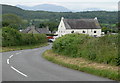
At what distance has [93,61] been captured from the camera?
56.5 feet

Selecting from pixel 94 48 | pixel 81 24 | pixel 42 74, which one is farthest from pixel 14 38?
pixel 81 24

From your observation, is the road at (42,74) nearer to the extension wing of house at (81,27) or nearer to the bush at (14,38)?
the bush at (14,38)

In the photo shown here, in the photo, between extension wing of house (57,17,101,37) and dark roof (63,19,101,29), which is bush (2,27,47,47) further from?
dark roof (63,19,101,29)

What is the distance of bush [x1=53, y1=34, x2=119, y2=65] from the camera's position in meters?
15.9

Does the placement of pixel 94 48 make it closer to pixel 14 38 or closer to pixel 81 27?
pixel 14 38

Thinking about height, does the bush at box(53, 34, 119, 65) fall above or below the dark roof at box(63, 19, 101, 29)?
above

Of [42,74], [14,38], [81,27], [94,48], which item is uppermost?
[94,48]

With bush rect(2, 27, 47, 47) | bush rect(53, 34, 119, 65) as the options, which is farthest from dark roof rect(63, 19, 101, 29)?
bush rect(53, 34, 119, 65)

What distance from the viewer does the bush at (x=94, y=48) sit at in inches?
624

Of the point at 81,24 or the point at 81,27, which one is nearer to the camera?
the point at 81,27

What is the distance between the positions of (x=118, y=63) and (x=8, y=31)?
30578 mm

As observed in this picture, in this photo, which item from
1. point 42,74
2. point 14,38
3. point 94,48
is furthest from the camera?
point 14,38

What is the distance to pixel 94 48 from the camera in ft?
60.5

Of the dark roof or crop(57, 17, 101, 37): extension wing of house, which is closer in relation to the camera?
crop(57, 17, 101, 37): extension wing of house
